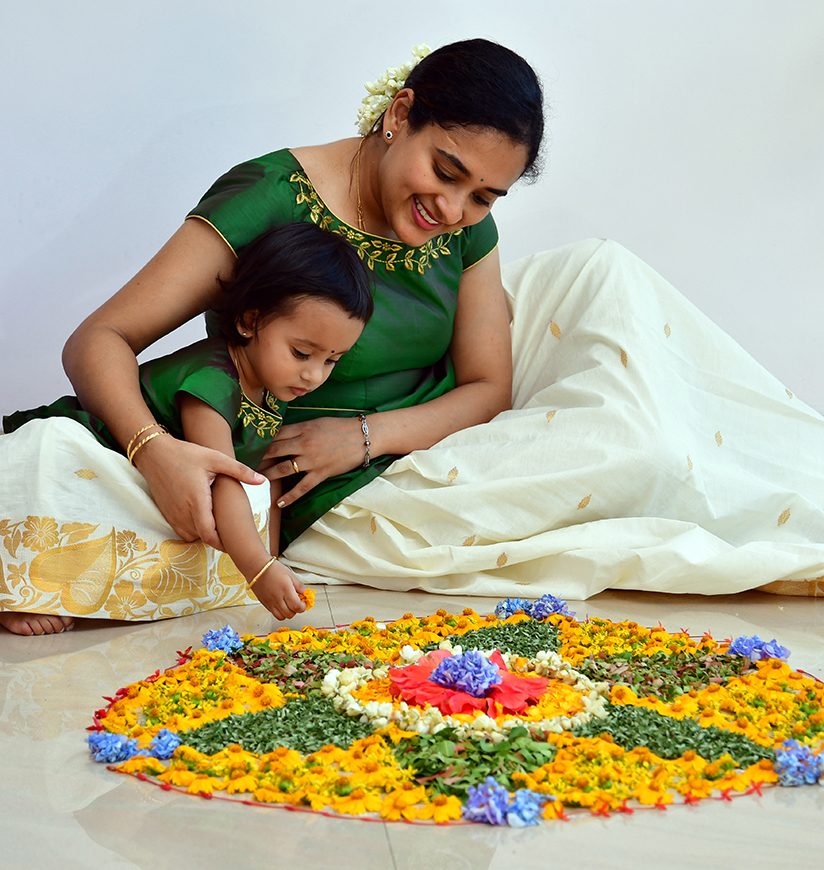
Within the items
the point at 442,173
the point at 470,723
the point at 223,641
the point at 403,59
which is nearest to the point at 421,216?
the point at 442,173

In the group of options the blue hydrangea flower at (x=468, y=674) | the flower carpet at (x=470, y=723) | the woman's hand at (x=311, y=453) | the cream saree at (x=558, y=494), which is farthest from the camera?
the woman's hand at (x=311, y=453)

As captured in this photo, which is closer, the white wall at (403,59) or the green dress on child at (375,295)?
the green dress on child at (375,295)

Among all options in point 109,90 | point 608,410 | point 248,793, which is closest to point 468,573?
point 608,410

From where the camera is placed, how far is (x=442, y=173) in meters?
2.34

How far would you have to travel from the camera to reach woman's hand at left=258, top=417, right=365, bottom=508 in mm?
2494

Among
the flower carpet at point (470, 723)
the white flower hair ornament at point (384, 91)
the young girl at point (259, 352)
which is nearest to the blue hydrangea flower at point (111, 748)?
the flower carpet at point (470, 723)

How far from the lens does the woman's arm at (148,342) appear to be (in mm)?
2096

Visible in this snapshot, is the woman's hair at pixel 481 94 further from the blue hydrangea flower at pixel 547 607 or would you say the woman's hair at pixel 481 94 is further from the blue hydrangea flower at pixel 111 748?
the blue hydrangea flower at pixel 111 748

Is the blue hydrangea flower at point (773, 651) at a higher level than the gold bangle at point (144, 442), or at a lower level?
lower

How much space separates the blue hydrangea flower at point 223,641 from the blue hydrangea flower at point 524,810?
0.71 metres

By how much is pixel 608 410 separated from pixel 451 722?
3.73ft

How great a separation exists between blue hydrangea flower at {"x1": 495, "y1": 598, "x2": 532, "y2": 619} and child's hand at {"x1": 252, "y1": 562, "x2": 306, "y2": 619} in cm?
37

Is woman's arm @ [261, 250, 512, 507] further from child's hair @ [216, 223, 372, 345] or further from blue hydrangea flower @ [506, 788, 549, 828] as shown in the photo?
blue hydrangea flower @ [506, 788, 549, 828]

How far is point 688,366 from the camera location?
2766 mm
